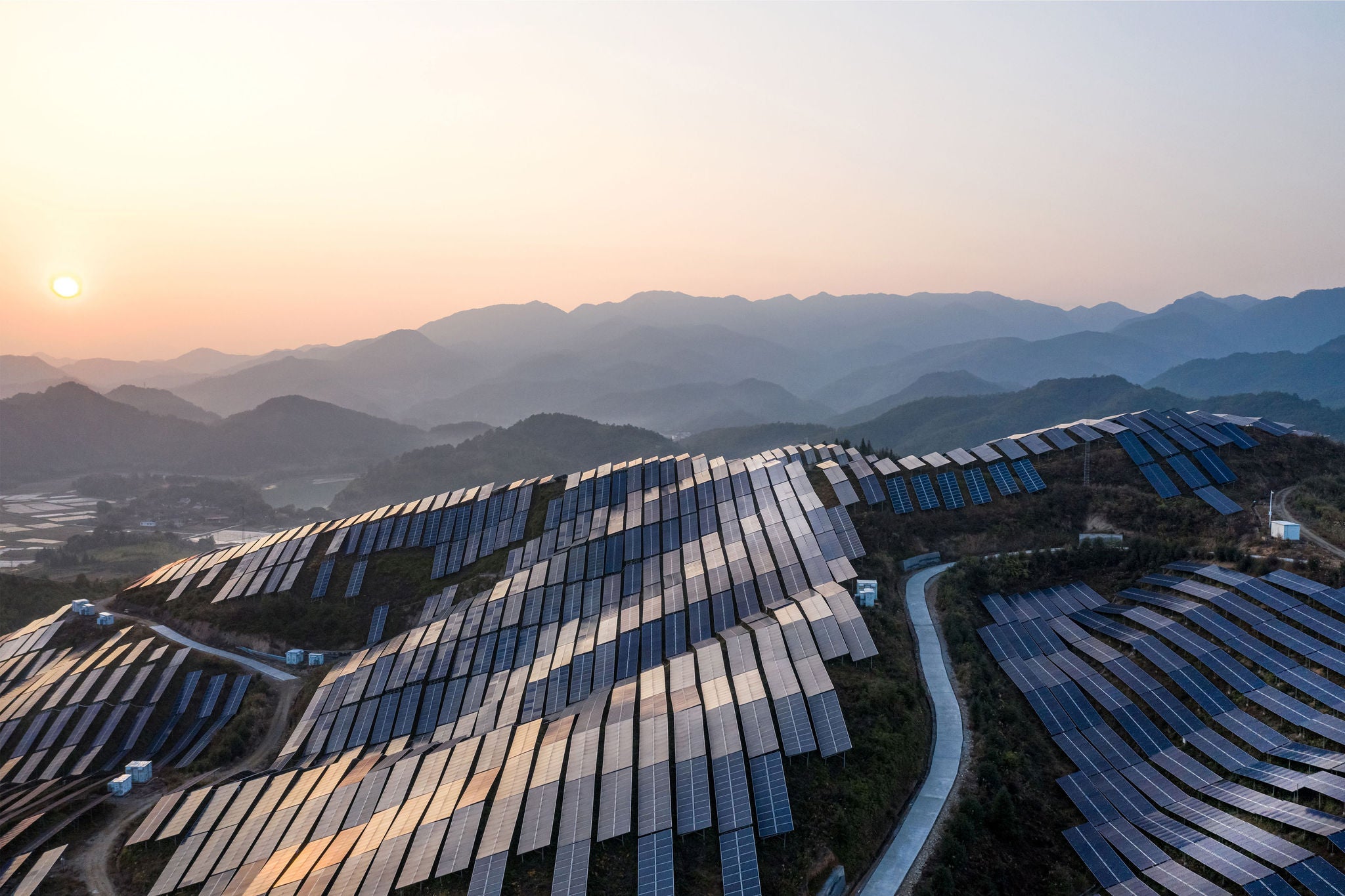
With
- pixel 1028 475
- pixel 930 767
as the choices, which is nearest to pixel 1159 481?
pixel 1028 475

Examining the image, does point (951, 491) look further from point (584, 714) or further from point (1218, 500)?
point (584, 714)

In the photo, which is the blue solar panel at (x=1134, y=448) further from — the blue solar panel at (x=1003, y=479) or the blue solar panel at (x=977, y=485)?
the blue solar panel at (x=977, y=485)

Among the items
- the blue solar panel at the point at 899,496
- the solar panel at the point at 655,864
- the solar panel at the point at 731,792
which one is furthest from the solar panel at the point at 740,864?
the blue solar panel at the point at 899,496

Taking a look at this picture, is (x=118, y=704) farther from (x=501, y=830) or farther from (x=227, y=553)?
(x=501, y=830)

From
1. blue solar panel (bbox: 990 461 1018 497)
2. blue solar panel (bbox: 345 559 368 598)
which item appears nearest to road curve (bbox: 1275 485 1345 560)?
blue solar panel (bbox: 990 461 1018 497)

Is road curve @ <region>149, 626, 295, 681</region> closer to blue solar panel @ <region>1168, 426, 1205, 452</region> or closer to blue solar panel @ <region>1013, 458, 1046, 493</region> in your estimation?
blue solar panel @ <region>1013, 458, 1046, 493</region>
